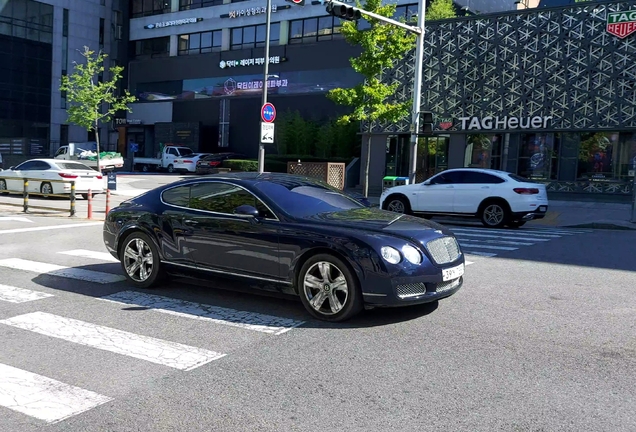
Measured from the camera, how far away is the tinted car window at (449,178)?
1793 centimetres

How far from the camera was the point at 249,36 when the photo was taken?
47.1 meters

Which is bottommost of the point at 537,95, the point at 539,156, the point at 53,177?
the point at 53,177

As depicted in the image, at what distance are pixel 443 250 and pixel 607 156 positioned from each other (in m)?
22.2

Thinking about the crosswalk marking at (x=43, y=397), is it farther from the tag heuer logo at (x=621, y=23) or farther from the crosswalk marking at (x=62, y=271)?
the tag heuer logo at (x=621, y=23)

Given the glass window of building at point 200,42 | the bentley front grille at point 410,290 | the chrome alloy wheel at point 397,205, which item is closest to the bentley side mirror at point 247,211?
the bentley front grille at point 410,290

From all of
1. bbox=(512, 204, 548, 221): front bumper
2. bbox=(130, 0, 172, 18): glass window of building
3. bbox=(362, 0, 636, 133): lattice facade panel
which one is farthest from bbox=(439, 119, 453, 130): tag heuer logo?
bbox=(130, 0, 172, 18): glass window of building

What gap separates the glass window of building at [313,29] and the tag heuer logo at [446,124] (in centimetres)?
1460

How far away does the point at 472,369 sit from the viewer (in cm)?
519

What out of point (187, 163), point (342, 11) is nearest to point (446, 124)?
point (342, 11)

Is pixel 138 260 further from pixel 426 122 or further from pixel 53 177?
pixel 53 177

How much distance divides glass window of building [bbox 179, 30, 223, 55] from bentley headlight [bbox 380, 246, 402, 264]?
45224 mm

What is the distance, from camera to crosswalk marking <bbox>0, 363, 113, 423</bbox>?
440 cm

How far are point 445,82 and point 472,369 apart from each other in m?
25.8

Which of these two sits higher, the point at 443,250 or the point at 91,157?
the point at 91,157
